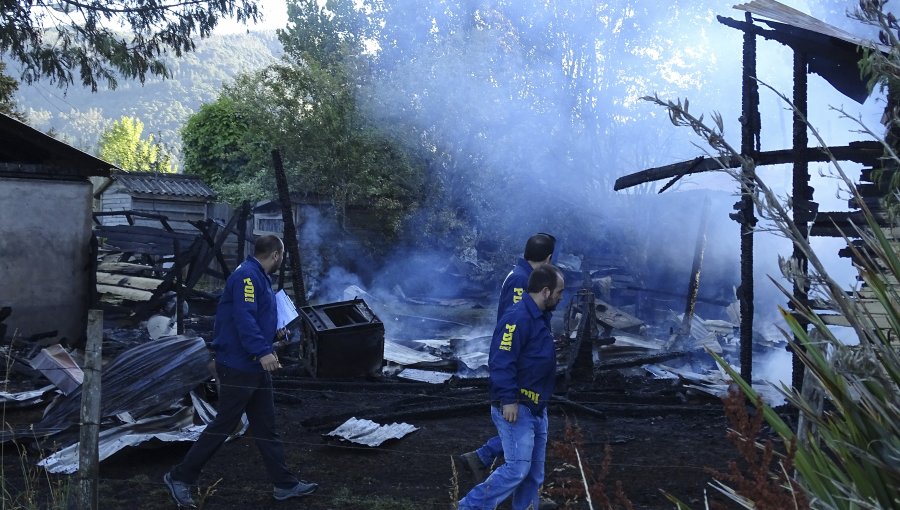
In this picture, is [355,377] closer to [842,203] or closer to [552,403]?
[552,403]

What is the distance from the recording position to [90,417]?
432cm

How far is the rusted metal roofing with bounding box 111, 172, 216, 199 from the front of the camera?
1122 inches

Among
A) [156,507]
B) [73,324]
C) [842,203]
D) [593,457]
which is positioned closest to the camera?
[156,507]

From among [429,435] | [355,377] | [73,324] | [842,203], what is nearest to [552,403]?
[429,435]

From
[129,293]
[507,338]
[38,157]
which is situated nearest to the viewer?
[507,338]

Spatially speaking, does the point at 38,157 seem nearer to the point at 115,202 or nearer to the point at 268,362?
the point at 268,362

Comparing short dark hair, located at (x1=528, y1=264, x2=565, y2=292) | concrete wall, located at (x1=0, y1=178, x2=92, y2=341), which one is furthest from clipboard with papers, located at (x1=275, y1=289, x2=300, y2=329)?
concrete wall, located at (x1=0, y1=178, x2=92, y2=341)

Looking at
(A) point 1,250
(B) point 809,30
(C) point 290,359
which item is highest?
(B) point 809,30

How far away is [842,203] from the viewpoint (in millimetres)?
17734

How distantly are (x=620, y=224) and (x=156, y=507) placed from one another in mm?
21671

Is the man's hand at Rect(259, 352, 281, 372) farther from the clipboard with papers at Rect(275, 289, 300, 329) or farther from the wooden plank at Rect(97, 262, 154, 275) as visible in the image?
the wooden plank at Rect(97, 262, 154, 275)

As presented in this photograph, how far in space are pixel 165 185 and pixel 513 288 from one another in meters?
25.9

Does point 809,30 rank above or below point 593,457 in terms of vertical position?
above

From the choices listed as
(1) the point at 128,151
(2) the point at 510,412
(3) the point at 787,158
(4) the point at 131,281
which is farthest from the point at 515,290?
(1) the point at 128,151
